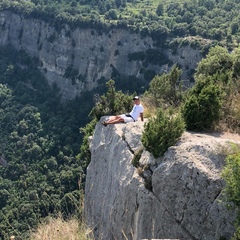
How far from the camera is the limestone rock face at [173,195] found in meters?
6.77

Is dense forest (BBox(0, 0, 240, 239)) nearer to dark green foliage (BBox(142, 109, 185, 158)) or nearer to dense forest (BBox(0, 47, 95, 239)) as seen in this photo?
dense forest (BBox(0, 47, 95, 239))

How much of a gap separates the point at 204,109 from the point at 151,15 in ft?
174

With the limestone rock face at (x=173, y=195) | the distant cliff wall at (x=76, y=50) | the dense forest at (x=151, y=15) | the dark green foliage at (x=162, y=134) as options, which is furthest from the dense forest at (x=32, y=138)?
the dark green foliage at (x=162, y=134)

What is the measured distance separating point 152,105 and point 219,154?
232 inches

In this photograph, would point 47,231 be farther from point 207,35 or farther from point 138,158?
point 207,35

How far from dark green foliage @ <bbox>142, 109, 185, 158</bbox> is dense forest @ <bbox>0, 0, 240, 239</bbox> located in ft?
69.1

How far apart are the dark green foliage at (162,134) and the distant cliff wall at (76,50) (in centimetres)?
4212

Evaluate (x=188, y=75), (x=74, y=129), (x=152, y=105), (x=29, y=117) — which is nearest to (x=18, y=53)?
(x=29, y=117)

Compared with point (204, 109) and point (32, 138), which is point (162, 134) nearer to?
point (204, 109)

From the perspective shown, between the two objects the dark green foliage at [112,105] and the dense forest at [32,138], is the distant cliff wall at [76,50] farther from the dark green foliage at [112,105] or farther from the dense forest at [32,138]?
the dark green foliage at [112,105]

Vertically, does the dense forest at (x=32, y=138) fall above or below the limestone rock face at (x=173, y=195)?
below

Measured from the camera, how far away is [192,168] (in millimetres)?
7117

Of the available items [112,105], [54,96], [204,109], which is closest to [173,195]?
[204,109]

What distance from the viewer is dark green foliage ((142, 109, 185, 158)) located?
775 centimetres
